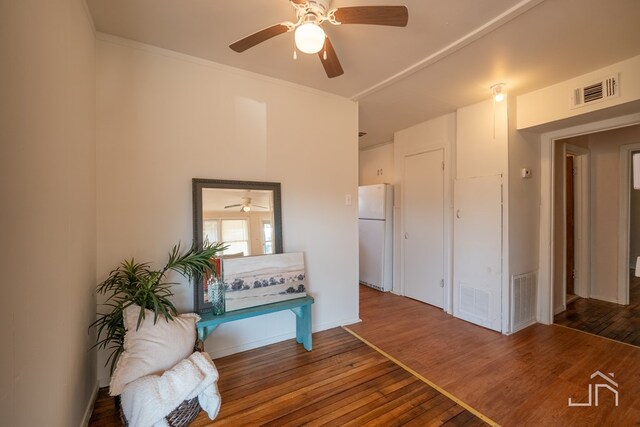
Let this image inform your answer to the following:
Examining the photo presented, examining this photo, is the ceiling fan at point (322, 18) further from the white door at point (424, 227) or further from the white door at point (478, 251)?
the white door at point (424, 227)

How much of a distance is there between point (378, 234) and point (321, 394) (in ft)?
9.23

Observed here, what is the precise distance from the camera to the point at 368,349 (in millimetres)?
2547

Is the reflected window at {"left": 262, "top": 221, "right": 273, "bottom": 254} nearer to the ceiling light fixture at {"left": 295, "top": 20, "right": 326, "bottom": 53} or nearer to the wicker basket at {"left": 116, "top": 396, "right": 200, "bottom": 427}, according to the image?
the wicker basket at {"left": 116, "top": 396, "right": 200, "bottom": 427}

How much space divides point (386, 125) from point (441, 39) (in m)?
1.92

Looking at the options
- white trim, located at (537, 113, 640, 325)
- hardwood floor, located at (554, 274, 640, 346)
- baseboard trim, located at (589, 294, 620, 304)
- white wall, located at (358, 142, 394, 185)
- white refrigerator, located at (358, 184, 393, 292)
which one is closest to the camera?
hardwood floor, located at (554, 274, 640, 346)

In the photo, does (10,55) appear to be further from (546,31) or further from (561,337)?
(561,337)

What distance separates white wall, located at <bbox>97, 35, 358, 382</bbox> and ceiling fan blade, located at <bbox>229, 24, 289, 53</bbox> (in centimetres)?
81

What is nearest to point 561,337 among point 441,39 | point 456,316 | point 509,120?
point 456,316

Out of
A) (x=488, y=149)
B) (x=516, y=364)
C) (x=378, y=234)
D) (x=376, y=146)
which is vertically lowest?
(x=516, y=364)

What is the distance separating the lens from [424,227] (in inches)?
150

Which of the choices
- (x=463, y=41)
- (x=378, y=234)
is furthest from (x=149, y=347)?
(x=378, y=234)

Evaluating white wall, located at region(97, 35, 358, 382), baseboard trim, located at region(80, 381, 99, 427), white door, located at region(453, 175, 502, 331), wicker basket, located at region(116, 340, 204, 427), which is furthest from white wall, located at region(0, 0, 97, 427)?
white door, located at region(453, 175, 502, 331)

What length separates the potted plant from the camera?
172cm

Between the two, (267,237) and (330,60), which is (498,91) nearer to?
(330,60)
